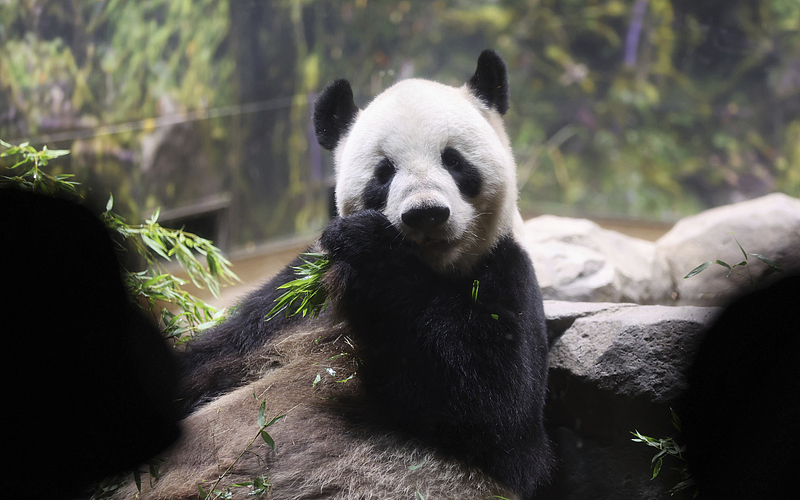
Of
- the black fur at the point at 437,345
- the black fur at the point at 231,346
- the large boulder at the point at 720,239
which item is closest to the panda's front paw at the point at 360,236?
the black fur at the point at 437,345

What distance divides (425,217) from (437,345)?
1.62 feet

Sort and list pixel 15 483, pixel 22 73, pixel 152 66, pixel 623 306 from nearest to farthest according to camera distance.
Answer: pixel 15 483
pixel 623 306
pixel 22 73
pixel 152 66

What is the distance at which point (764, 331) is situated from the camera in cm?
238

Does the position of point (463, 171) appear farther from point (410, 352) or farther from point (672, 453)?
point (672, 453)

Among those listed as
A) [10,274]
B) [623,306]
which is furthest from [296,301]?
[623,306]

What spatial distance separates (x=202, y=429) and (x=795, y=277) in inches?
101

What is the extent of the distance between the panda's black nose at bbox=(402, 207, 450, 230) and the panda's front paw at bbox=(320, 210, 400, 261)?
12 centimetres

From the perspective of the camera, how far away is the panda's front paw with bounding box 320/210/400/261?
225cm

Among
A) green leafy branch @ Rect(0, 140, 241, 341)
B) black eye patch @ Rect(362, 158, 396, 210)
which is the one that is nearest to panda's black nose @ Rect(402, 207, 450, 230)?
black eye patch @ Rect(362, 158, 396, 210)

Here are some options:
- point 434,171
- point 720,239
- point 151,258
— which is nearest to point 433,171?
point 434,171

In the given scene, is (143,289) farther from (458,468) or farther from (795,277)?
(795,277)

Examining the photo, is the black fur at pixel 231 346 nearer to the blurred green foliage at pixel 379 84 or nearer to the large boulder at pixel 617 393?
the large boulder at pixel 617 393

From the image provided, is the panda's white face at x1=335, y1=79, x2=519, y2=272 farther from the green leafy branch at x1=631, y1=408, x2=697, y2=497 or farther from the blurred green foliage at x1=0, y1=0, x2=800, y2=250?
the blurred green foliage at x1=0, y1=0, x2=800, y2=250

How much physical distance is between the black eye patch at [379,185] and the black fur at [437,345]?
183mm
